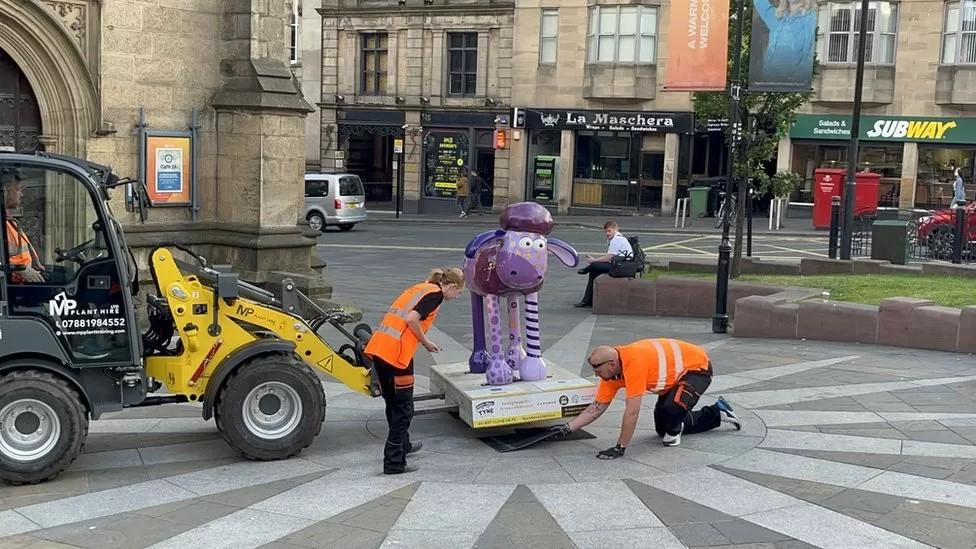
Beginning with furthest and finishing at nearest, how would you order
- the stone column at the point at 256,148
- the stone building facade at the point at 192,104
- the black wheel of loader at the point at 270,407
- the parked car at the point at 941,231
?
1. the parked car at the point at 941,231
2. the stone column at the point at 256,148
3. the stone building facade at the point at 192,104
4. the black wheel of loader at the point at 270,407

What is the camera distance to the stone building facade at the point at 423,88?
136ft

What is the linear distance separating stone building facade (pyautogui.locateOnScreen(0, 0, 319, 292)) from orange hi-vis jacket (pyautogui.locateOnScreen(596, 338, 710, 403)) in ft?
24.5

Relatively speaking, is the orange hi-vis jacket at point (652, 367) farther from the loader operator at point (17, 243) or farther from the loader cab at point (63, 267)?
the loader operator at point (17, 243)

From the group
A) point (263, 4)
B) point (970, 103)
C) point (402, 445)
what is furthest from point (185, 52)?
point (970, 103)

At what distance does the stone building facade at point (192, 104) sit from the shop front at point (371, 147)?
2795 cm

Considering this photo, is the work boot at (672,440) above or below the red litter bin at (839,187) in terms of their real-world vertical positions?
below

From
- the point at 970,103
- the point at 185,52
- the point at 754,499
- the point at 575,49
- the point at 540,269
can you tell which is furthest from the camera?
the point at 575,49

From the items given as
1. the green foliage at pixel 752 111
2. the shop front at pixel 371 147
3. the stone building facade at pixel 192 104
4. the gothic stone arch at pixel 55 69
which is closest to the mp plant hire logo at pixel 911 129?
the shop front at pixel 371 147

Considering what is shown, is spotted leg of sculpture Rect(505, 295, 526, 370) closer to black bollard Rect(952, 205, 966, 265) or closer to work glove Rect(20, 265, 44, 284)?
work glove Rect(20, 265, 44, 284)

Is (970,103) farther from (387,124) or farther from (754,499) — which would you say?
(754,499)

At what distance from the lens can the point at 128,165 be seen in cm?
1427

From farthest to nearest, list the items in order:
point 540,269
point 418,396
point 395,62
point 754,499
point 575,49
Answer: point 395,62
point 575,49
point 418,396
point 540,269
point 754,499

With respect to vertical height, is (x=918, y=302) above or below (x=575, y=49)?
below

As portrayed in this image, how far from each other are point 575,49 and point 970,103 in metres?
14.0
